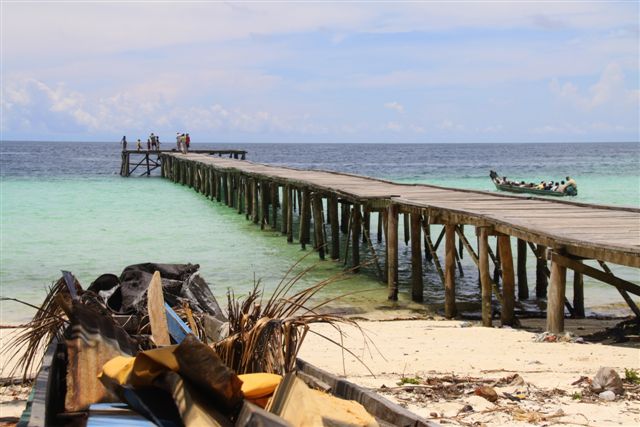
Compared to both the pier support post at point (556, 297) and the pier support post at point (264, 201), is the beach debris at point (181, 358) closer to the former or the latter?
the pier support post at point (556, 297)

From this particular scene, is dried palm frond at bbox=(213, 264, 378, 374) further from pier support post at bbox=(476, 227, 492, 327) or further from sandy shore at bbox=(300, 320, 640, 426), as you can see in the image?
pier support post at bbox=(476, 227, 492, 327)

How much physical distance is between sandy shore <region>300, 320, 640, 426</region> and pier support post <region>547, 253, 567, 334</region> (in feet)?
1.13

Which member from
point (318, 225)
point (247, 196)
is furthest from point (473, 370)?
point (247, 196)

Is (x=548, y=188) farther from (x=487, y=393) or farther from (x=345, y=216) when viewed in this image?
(x=487, y=393)

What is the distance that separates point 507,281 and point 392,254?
2.97 metres

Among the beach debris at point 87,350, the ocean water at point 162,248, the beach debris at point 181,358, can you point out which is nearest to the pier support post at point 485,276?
the ocean water at point 162,248

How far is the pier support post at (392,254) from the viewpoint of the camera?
1284cm

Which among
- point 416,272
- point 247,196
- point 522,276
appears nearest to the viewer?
point 416,272

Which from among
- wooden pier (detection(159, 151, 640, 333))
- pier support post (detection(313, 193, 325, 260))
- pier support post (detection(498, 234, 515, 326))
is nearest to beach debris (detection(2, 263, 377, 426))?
wooden pier (detection(159, 151, 640, 333))

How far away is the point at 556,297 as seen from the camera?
8969mm

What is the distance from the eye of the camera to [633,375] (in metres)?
6.86

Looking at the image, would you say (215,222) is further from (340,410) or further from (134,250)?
(340,410)

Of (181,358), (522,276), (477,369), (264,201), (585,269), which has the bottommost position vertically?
(522,276)

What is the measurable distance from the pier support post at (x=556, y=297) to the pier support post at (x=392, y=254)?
3936 mm
